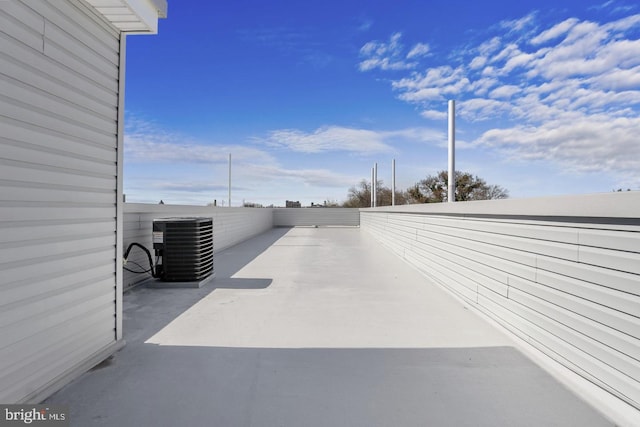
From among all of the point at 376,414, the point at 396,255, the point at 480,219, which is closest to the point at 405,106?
the point at 396,255

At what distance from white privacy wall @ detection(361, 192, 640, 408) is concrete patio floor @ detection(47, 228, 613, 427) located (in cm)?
22

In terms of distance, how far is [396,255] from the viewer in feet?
25.8

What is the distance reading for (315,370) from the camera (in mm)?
2158

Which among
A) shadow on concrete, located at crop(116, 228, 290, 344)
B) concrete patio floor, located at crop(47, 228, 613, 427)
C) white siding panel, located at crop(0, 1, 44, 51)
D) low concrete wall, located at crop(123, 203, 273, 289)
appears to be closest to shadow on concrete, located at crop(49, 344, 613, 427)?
concrete patio floor, located at crop(47, 228, 613, 427)

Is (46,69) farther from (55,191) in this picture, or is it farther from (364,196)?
(364,196)

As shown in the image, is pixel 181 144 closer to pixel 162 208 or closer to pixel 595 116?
pixel 162 208

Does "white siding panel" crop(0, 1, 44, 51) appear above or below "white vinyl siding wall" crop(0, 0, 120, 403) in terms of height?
above

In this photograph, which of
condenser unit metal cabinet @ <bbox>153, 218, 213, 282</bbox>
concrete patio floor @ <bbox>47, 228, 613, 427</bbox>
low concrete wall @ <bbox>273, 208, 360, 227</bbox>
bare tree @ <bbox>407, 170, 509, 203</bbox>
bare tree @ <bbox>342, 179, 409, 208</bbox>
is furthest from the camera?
bare tree @ <bbox>342, 179, 409, 208</bbox>

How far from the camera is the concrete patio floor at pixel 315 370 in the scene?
170cm

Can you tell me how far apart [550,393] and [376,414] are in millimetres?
1099

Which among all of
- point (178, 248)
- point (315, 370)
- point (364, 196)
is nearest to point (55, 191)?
point (315, 370)

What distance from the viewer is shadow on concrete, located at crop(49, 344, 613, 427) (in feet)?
5.47
